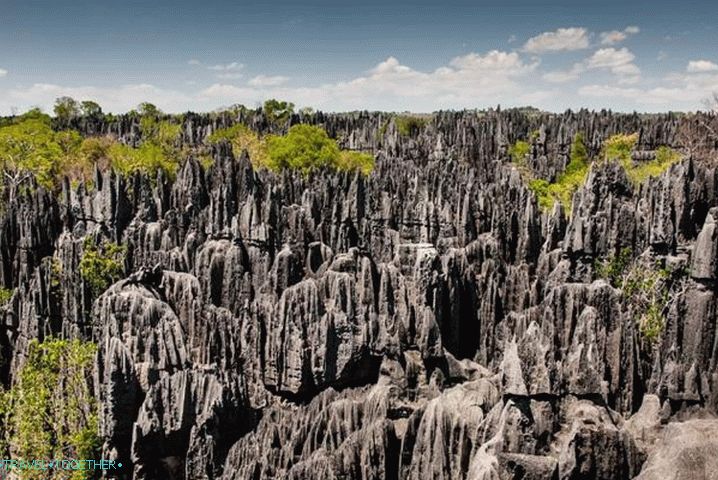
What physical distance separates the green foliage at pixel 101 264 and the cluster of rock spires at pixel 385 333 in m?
0.56

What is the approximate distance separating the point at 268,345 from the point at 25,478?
735 centimetres

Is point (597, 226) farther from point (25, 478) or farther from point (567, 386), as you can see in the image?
point (25, 478)

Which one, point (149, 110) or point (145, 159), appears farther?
point (149, 110)

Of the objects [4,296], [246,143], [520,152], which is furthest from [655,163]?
[4,296]

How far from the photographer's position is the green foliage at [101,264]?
25.4 m

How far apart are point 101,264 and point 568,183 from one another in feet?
124

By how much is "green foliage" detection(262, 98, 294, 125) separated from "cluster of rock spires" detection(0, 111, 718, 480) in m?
70.5

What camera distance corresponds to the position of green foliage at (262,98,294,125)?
330ft

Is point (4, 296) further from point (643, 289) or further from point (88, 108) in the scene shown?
point (88, 108)

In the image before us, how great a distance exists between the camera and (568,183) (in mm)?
52406

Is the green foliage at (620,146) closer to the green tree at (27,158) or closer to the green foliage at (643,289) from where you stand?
the green foliage at (643,289)

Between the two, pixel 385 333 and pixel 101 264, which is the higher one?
pixel 101 264

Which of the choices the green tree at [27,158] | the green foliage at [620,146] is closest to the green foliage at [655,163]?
the green foliage at [620,146]

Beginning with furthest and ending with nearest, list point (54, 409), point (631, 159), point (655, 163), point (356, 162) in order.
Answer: point (631, 159), point (356, 162), point (655, 163), point (54, 409)
